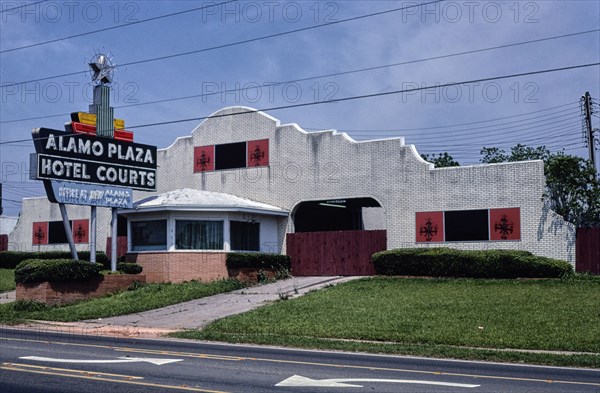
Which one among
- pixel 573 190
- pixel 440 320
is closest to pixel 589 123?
pixel 573 190

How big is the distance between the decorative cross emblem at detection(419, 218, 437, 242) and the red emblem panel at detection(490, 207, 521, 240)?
2365 mm

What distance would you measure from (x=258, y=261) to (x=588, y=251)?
1312 cm

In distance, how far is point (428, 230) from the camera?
98.8ft

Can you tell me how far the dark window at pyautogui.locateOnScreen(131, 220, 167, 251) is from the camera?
100 ft

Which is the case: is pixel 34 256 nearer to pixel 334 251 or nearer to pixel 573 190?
pixel 334 251

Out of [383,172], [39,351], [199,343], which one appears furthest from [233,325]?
[383,172]

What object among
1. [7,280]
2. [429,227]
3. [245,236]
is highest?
[429,227]

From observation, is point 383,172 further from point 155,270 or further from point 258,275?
point 155,270

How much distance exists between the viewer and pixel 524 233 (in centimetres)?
2827

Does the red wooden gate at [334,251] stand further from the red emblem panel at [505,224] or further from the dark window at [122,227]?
the dark window at [122,227]

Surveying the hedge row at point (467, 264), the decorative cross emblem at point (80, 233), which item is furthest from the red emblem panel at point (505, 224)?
the decorative cross emblem at point (80, 233)

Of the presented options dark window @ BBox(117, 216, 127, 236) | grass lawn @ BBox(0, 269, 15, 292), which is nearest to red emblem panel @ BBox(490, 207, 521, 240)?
dark window @ BBox(117, 216, 127, 236)

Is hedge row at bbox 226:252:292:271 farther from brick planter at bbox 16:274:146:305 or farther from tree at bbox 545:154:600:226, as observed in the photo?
tree at bbox 545:154:600:226

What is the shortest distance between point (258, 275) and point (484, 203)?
978cm
